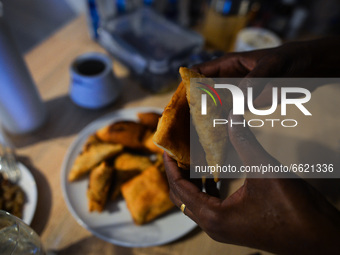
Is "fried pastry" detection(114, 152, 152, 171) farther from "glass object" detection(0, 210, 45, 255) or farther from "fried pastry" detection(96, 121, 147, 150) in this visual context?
"glass object" detection(0, 210, 45, 255)

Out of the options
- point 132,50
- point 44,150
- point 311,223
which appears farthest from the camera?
point 132,50

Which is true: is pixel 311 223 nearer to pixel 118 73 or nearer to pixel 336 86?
pixel 336 86

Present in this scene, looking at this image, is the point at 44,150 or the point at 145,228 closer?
the point at 145,228

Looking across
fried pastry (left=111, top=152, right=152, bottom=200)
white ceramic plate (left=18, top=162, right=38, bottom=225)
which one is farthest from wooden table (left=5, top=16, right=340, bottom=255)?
fried pastry (left=111, top=152, right=152, bottom=200)

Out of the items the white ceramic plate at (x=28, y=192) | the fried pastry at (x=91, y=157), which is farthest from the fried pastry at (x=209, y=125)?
the white ceramic plate at (x=28, y=192)

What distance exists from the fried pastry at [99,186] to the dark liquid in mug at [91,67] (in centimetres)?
30

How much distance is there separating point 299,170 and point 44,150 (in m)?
0.64

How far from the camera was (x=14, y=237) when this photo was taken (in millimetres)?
351

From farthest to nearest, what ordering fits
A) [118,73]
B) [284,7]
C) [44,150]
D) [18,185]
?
[284,7] → [118,73] → [44,150] → [18,185]

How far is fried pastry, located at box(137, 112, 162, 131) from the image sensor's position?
25.7 inches

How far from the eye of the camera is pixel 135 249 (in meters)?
0.52

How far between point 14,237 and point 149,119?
40 centimetres

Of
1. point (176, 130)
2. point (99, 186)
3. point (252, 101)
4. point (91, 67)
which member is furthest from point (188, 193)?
point (91, 67)

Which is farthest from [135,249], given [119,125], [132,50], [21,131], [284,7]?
[284,7]
